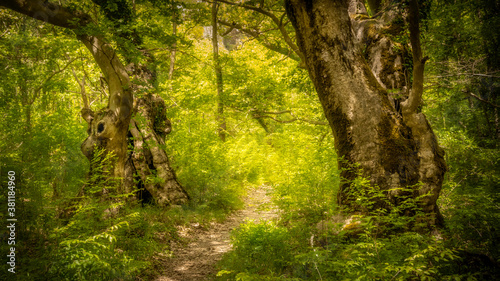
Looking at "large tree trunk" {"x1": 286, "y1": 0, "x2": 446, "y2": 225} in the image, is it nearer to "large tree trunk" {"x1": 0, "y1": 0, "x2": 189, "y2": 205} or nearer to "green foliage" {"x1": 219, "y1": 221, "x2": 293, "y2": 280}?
"green foliage" {"x1": 219, "y1": 221, "x2": 293, "y2": 280}

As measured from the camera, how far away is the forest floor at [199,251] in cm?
449

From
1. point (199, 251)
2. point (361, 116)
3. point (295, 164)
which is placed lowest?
point (199, 251)

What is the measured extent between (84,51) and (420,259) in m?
9.64

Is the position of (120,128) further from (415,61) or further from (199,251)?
(415,61)

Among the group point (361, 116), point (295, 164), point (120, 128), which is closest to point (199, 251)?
point (120, 128)

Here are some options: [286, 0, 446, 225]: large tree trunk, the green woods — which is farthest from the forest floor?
[286, 0, 446, 225]: large tree trunk

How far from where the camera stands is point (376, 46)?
5004 mm

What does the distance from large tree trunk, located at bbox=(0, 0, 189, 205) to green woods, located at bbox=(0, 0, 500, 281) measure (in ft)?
0.11

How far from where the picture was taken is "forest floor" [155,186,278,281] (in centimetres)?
449

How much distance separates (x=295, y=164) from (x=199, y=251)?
323 cm

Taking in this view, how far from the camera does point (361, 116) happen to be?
4188 mm

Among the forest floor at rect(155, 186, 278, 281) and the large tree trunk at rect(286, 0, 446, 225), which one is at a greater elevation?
the large tree trunk at rect(286, 0, 446, 225)

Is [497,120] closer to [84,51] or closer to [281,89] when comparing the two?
[281,89]

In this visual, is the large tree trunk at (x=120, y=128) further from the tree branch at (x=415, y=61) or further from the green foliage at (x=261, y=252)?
the tree branch at (x=415, y=61)
